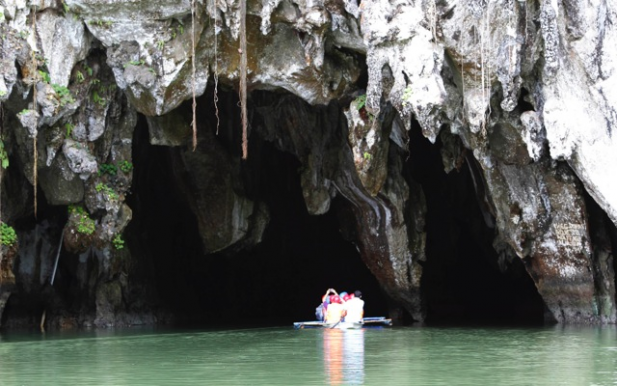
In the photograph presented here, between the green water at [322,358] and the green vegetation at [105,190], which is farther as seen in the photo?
the green vegetation at [105,190]

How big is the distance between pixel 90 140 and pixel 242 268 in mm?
13214

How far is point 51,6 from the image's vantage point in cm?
1803

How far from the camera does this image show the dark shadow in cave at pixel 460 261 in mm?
26875

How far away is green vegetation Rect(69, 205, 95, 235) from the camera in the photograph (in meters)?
20.2

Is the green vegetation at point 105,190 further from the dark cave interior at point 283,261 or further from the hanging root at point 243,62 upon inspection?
the hanging root at point 243,62

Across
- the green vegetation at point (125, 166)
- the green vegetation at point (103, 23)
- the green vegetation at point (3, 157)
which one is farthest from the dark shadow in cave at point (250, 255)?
the green vegetation at point (3, 157)

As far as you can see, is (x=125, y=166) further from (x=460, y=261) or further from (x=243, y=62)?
(x=460, y=261)

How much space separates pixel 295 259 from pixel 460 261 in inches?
225

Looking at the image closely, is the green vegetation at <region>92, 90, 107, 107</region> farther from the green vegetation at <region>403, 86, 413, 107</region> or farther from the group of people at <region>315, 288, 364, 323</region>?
the group of people at <region>315, 288, 364, 323</region>

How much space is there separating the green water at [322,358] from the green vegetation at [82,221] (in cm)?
220

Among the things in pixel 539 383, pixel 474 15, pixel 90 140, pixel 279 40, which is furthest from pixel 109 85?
pixel 539 383

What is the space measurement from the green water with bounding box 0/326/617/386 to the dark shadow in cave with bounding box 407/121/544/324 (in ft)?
26.1

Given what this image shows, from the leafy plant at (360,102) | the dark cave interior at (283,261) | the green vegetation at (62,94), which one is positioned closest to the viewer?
the green vegetation at (62,94)

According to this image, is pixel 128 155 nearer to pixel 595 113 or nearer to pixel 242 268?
pixel 595 113
